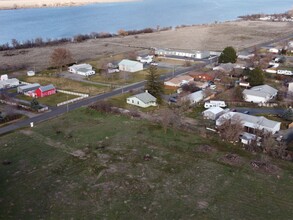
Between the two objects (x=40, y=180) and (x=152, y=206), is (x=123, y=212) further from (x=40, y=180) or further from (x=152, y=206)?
(x=40, y=180)

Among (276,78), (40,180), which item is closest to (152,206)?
(40,180)

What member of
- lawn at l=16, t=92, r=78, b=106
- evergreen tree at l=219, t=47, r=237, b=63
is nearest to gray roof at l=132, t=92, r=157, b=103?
lawn at l=16, t=92, r=78, b=106

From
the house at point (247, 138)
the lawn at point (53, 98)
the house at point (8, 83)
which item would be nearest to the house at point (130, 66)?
the lawn at point (53, 98)

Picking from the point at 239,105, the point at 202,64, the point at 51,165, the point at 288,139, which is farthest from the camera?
the point at 202,64

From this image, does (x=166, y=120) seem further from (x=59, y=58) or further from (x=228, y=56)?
(x=59, y=58)

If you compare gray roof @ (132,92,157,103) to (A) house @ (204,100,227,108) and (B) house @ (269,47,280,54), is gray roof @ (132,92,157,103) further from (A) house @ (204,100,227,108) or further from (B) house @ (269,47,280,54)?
(B) house @ (269,47,280,54)

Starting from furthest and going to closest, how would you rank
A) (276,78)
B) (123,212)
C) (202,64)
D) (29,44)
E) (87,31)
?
(87,31) < (29,44) < (202,64) < (276,78) < (123,212)
